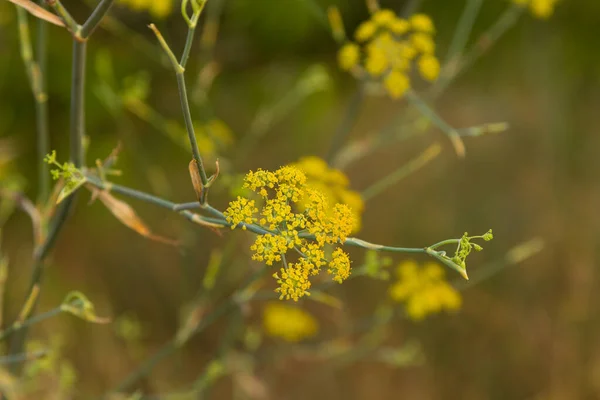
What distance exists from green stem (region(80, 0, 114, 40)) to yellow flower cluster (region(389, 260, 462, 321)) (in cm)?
57

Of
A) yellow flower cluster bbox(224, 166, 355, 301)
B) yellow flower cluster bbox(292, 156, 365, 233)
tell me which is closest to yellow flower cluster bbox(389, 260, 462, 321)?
yellow flower cluster bbox(292, 156, 365, 233)

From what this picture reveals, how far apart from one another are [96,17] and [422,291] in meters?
0.59

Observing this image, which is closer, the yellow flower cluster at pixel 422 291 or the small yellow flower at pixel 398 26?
the small yellow flower at pixel 398 26

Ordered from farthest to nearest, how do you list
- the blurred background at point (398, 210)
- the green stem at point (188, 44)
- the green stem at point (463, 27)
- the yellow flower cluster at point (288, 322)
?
1. the blurred background at point (398, 210)
2. the yellow flower cluster at point (288, 322)
3. the green stem at point (463, 27)
4. the green stem at point (188, 44)

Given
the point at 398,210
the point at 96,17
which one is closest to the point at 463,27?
the point at 96,17

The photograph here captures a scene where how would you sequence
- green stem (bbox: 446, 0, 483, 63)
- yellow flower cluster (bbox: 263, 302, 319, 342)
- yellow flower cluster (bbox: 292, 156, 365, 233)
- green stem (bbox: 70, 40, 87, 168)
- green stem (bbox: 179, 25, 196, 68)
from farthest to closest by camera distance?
yellow flower cluster (bbox: 263, 302, 319, 342) → green stem (bbox: 446, 0, 483, 63) → yellow flower cluster (bbox: 292, 156, 365, 233) → green stem (bbox: 70, 40, 87, 168) → green stem (bbox: 179, 25, 196, 68)

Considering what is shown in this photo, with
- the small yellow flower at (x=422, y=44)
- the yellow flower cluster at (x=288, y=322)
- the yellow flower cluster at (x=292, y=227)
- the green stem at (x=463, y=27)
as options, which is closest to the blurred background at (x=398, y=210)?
the yellow flower cluster at (x=288, y=322)

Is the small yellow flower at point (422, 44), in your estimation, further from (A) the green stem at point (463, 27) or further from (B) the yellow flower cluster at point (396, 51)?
(A) the green stem at point (463, 27)

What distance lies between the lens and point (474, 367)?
149cm

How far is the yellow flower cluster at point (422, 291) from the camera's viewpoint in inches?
32.8

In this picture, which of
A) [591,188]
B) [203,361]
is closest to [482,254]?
[591,188]

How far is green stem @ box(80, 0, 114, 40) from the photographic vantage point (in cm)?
44

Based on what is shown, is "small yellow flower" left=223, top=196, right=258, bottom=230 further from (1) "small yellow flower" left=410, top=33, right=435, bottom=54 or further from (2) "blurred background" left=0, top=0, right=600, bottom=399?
(2) "blurred background" left=0, top=0, right=600, bottom=399

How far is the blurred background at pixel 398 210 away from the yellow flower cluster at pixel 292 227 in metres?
1.05
